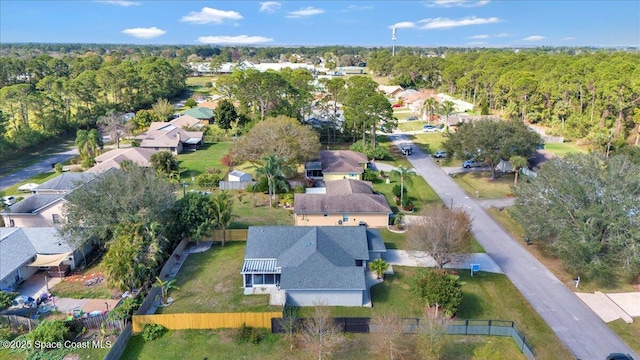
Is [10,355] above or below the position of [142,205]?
below

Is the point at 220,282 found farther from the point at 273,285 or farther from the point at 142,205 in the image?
the point at 142,205

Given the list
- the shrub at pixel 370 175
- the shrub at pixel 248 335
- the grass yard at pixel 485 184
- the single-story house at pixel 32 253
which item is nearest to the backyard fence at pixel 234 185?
the shrub at pixel 370 175

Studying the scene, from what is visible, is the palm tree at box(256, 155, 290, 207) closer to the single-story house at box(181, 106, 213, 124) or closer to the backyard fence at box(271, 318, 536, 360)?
the backyard fence at box(271, 318, 536, 360)

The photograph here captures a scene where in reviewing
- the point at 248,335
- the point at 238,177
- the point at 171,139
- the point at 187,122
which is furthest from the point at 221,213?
the point at 187,122

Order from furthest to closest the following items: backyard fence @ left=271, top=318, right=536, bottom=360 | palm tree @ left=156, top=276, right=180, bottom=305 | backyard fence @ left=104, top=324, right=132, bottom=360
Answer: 1. palm tree @ left=156, top=276, right=180, bottom=305
2. backyard fence @ left=271, top=318, right=536, bottom=360
3. backyard fence @ left=104, top=324, right=132, bottom=360

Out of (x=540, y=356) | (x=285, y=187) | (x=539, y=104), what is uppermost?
(x=539, y=104)

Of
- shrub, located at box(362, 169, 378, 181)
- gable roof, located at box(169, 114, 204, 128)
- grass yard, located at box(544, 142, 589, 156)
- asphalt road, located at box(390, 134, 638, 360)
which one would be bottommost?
asphalt road, located at box(390, 134, 638, 360)

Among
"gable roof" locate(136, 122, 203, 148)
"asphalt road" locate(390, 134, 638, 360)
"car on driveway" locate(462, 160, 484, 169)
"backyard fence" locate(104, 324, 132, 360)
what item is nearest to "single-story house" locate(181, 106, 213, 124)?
"gable roof" locate(136, 122, 203, 148)

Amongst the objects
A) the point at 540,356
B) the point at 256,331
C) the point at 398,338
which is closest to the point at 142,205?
the point at 256,331
